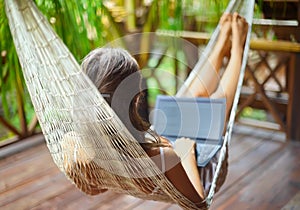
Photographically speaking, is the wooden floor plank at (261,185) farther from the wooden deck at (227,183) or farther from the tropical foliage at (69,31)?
the tropical foliage at (69,31)

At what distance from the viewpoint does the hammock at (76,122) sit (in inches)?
49.2

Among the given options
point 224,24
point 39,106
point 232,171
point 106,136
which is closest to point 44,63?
point 39,106

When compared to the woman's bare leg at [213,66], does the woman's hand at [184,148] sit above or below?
below

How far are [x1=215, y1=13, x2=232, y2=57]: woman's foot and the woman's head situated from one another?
79 cm

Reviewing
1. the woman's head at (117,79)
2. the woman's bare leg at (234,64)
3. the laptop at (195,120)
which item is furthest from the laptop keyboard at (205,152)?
the woman's head at (117,79)

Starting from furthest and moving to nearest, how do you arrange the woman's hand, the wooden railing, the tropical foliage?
the wooden railing → the tropical foliage → the woman's hand

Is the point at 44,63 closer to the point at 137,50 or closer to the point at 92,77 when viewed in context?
the point at 92,77

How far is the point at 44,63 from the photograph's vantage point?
4.35 feet

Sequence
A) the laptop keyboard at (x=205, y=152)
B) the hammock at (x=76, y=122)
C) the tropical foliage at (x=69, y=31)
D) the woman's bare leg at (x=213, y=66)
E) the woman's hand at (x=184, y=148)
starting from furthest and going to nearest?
the woman's bare leg at (x=213, y=66), the tropical foliage at (x=69, y=31), the laptop keyboard at (x=205, y=152), the woman's hand at (x=184, y=148), the hammock at (x=76, y=122)

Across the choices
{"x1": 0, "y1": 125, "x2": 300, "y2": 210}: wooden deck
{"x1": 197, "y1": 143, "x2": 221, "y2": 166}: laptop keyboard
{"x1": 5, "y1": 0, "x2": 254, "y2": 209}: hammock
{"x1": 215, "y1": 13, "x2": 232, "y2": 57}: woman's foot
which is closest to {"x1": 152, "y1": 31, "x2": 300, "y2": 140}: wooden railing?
{"x1": 0, "y1": 125, "x2": 300, "y2": 210}: wooden deck

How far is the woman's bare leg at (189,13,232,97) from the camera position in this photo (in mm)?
1947

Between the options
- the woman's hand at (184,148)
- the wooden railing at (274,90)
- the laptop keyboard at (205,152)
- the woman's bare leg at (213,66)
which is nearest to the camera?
the woman's hand at (184,148)

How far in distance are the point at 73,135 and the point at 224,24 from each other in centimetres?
94

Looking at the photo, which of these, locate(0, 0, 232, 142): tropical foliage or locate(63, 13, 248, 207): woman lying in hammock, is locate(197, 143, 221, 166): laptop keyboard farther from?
locate(0, 0, 232, 142): tropical foliage
